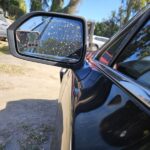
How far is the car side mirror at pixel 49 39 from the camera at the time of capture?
7.24 feet

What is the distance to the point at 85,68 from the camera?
211 cm

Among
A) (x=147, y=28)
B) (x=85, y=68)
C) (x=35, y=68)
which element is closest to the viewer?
(x=147, y=28)

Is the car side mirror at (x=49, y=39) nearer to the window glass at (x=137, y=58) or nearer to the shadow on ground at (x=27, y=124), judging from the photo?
the window glass at (x=137, y=58)

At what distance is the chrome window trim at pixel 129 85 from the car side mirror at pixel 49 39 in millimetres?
324

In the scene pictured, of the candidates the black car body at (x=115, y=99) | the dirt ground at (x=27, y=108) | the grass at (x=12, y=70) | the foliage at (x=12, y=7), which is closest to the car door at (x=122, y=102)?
the black car body at (x=115, y=99)

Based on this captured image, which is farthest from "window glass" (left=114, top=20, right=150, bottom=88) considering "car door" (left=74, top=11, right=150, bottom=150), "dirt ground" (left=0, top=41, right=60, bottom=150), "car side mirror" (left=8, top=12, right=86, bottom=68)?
"dirt ground" (left=0, top=41, right=60, bottom=150)

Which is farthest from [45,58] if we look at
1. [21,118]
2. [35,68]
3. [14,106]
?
[35,68]

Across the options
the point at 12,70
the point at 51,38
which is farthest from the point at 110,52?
the point at 12,70

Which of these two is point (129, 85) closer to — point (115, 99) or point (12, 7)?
point (115, 99)

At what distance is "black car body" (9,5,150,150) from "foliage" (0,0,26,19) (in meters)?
30.4

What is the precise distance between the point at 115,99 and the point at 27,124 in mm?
3655

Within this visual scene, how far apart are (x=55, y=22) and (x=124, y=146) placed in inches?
61.3

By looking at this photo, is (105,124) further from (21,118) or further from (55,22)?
(21,118)

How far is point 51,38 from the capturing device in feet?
8.11
